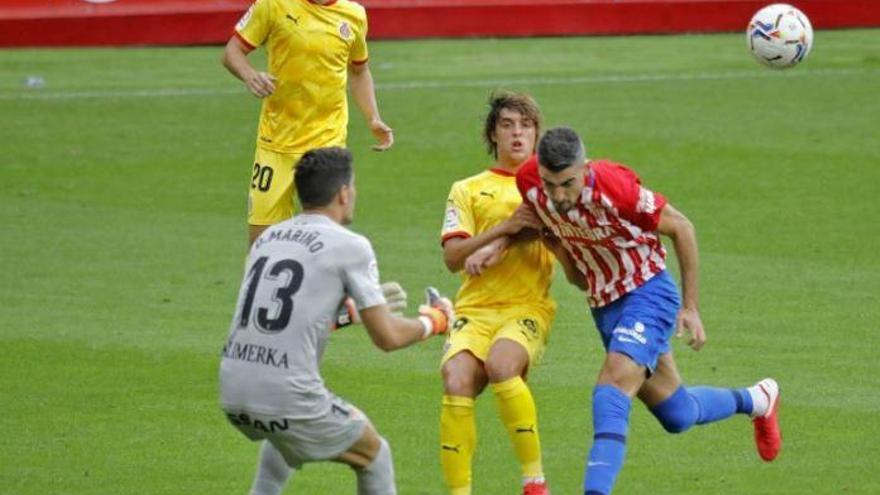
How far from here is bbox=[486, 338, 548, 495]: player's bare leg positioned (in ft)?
31.1

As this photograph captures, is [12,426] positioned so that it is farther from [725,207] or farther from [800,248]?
[725,207]

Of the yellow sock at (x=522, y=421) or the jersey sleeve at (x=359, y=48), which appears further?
the jersey sleeve at (x=359, y=48)

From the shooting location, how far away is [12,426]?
11.2m

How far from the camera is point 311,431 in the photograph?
316 inches

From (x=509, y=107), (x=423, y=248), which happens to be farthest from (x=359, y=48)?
(x=423, y=248)

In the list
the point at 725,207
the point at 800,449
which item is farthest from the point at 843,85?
the point at 800,449

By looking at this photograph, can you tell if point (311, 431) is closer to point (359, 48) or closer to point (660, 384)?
point (660, 384)

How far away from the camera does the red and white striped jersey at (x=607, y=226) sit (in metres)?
9.31

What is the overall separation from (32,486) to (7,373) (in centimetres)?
279

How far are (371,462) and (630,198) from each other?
2006 mm

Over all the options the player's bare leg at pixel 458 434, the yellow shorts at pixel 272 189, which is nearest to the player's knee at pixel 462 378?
the player's bare leg at pixel 458 434

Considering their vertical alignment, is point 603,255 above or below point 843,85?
above

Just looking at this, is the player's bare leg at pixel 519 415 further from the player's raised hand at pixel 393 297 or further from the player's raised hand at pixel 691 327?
the player's raised hand at pixel 393 297

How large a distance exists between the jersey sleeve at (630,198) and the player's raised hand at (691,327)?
47cm
